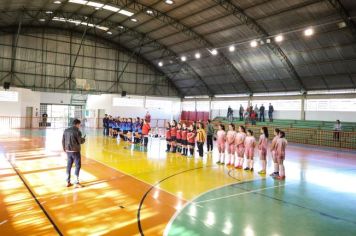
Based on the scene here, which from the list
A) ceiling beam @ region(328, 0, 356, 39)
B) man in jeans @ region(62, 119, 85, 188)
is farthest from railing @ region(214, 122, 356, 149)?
man in jeans @ region(62, 119, 85, 188)

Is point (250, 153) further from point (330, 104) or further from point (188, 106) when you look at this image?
point (188, 106)

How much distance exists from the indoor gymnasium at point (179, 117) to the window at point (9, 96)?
103mm

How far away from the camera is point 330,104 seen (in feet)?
96.5

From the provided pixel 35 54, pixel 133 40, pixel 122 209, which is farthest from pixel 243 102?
pixel 122 209

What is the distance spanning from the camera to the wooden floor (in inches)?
244

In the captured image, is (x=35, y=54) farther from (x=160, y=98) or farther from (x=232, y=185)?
(x=232, y=185)

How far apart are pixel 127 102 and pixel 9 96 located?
1530cm

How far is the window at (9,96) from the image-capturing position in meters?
33.6

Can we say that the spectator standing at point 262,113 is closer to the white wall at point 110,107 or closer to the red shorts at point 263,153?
the white wall at point 110,107

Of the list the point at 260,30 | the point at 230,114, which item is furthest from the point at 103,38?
the point at 260,30

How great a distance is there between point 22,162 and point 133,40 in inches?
1161

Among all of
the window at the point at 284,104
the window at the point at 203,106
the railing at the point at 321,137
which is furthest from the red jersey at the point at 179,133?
the window at the point at 203,106

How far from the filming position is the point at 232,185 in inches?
396

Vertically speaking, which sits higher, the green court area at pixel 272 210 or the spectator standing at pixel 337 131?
the spectator standing at pixel 337 131
